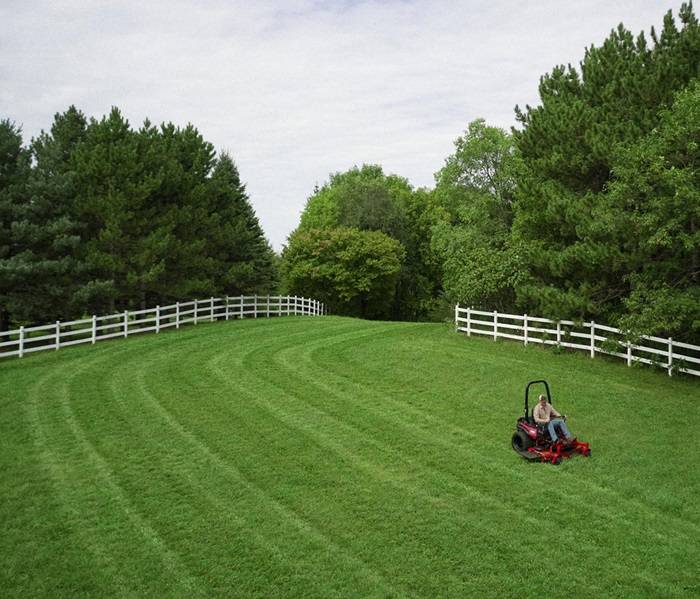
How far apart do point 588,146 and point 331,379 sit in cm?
1145

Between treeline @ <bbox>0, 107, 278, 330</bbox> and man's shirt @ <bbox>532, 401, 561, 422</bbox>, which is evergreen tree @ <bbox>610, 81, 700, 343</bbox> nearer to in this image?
man's shirt @ <bbox>532, 401, 561, 422</bbox>

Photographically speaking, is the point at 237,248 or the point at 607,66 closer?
the point at 607,66

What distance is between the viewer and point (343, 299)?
5344cm

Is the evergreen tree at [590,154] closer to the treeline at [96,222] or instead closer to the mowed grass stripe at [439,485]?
the mowed grass stripe at [439,485]

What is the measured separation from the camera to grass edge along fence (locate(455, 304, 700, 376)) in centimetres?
1925

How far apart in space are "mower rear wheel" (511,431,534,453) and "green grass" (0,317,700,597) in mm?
256

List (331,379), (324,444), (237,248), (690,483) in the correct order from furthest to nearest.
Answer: (237,248), (331,379), (324,444), (690,483)

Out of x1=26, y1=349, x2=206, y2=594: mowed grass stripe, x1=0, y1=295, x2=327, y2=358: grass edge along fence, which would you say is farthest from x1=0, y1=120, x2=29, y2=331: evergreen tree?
x1=26, y1=349, x2=206, y2=594: mowed grass stripe

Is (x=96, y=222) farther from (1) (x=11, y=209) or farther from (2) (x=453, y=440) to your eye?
(2) (x=453, y=440)

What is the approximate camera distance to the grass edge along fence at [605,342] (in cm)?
1925

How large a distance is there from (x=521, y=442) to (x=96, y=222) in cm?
2458

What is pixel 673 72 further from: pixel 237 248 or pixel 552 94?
pixel 237 248

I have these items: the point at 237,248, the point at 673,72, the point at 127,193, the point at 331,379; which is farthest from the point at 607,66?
the point at 237,248

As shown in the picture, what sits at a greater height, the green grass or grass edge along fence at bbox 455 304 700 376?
grass edge along fence at bbox 455 304 700 376
